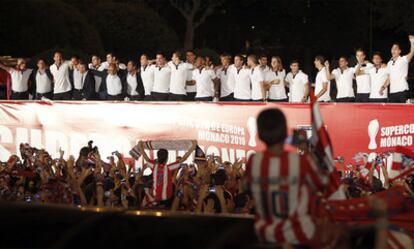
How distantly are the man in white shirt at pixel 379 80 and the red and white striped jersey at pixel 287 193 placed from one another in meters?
12.3

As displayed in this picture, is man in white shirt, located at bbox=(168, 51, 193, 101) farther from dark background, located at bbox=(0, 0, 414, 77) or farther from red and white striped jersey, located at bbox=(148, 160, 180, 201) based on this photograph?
dark background, located at bbox=(0, 0, 414, 77)

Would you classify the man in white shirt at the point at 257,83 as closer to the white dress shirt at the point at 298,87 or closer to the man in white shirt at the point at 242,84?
the man in white shirt at the point at 242,84

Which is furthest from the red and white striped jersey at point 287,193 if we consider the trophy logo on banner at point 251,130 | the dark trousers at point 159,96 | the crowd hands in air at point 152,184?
the dark trousers at point 159,96

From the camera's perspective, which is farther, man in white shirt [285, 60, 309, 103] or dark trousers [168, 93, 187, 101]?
dark trousers [168, 93, 187, 101]

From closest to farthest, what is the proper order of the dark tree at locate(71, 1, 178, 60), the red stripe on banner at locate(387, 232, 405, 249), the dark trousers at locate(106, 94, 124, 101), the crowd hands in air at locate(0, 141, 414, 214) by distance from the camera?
1. the red stripe on banner at locate(387, 232, 405, 249)
2. the crowd hands in air at locate(0, 141, 414, 214)
3. the dark trousers at locate(106, 94, 124, 101)
4. the dark tree at locate(71, 1, 178, 60)

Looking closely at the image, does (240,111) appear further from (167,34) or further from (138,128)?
(167,34)

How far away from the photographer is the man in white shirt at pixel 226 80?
64.8ft

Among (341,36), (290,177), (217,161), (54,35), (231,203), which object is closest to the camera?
(290,177)

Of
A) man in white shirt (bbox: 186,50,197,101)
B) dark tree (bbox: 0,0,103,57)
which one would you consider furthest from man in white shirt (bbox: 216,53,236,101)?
dark tree (bbox: 0,0,103,57)

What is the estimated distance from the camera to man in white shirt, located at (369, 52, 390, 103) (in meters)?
18.0

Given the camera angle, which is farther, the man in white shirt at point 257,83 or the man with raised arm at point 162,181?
the man in white shirt at point 257,83

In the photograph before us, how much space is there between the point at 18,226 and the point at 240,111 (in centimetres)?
1210

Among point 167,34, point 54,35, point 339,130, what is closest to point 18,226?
point 339,130

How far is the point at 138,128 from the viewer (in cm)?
1803
